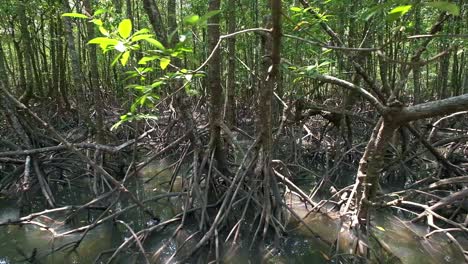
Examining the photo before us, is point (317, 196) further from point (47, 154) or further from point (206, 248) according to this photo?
point (47, 154)

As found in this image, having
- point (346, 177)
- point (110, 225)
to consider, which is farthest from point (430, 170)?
point (110, 225)

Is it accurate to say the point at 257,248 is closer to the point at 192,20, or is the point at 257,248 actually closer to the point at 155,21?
the point at 155,21

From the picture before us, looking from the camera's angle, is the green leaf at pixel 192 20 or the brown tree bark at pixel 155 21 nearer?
the green leaf at pixel 192 20

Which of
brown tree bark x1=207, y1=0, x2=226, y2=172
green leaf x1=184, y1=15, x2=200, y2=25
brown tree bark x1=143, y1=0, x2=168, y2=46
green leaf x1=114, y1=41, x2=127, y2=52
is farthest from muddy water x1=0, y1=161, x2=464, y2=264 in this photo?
green leaf x1=184, y1=15, x2=200, y2=25

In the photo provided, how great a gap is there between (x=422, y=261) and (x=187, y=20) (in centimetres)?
346

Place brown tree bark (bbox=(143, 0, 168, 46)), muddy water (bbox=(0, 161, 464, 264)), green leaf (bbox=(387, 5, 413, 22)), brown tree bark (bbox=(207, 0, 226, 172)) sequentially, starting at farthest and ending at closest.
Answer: brown tree bark (bbox=(207, 0, 226, 172)) → brown tree bark (bbox=(143, 0, 168, 46)) → muddy water (bbox=(0, 161, 464, 264)) → green leaf (bbox=(387, 5, 413, 22))

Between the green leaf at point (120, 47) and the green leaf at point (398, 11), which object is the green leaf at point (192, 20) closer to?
the green leaf at point (120, 47)

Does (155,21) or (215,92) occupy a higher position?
(155,21)

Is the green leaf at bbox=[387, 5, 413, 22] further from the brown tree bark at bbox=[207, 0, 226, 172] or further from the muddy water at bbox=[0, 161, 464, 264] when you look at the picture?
the brown tree bark at bbox=[207, 0, 226, 172]

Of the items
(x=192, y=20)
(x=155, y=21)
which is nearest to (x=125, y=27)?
(x=192, y=20)

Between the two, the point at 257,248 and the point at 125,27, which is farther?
the point at 257,248

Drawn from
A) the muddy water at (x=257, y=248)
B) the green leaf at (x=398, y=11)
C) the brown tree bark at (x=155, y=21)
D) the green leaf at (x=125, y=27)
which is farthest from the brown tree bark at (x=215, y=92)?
the green leaf at (x=398, y=11)

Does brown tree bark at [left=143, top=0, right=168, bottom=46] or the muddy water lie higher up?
brown tree bark at [left=143, top=0, right=168, bottom=46]

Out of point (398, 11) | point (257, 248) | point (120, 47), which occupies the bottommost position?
point (257, 248)
